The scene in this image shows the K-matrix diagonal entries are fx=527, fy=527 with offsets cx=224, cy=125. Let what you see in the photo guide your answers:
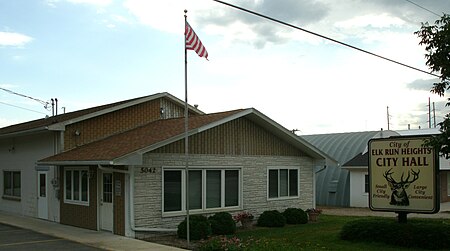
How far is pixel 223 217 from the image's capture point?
719 inches

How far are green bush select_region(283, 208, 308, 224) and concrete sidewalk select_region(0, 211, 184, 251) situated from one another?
7457 mm

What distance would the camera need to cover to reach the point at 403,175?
637 inches

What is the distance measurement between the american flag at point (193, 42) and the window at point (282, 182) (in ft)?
27.8

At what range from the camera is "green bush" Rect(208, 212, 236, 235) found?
17.9 m

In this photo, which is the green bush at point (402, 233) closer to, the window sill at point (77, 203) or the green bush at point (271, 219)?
the green bush at point (271, 219)

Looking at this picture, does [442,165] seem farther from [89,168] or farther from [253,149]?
[89,168]

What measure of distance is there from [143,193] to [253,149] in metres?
5.74

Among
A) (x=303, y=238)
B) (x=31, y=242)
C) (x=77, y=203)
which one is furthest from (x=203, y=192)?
(x=31, y=242)

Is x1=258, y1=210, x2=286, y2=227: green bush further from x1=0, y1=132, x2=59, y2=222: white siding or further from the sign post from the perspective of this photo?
x1=0, y1=132, x2=59, y2=222: white siding

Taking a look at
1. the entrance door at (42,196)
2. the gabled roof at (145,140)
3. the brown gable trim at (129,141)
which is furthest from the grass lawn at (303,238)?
the entrance door at (42,196)

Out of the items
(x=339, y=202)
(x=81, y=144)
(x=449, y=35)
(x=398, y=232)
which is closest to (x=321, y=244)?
(x=398, y=232)

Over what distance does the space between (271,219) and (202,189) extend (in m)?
3.13

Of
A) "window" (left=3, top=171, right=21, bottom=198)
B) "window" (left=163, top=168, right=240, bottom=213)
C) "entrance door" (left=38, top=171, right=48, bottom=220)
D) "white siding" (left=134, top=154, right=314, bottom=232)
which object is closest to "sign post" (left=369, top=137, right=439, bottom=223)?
"white siding" (left=134, top=154, right=314, bottom=232)

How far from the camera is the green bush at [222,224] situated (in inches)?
704
